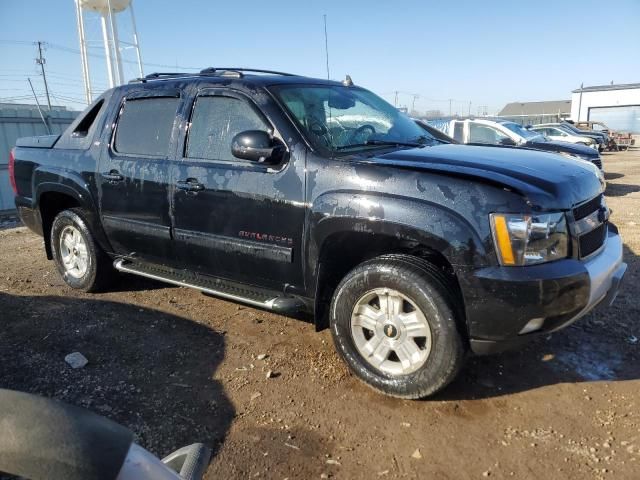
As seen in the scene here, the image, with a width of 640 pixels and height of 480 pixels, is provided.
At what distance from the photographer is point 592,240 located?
3094 millimetres

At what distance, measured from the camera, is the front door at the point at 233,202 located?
134 inches

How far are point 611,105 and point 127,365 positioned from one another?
2445 inches

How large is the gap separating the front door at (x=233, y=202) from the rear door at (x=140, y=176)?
197mm

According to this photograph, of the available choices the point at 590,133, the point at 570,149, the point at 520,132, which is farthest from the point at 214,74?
the point at 590,133

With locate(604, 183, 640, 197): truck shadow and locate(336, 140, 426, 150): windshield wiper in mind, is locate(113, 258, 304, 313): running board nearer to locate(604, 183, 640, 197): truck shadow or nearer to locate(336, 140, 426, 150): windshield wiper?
locate(336, 140, 426, 150): windshield wiper

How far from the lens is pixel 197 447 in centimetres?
173

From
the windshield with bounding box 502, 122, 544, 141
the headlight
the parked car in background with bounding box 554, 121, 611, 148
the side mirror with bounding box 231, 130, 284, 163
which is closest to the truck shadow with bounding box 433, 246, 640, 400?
the headlight

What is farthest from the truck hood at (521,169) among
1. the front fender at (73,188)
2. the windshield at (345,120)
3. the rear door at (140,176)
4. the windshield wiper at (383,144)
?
the front fender at (73,188)

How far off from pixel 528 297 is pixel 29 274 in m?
5.39

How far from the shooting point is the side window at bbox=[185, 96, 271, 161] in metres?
3.66

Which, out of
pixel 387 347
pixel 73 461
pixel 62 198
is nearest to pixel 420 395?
pixel 387 347

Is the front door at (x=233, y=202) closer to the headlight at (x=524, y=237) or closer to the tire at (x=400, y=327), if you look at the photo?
the tire at (x=400, y=327)

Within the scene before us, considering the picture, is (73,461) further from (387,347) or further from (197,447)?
(387,347)

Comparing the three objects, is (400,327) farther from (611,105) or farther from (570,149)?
(611,105)
